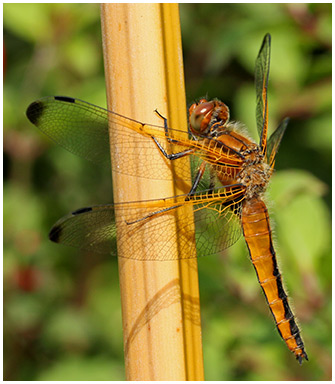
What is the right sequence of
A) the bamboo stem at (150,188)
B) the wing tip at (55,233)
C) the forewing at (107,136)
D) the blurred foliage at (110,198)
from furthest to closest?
the blurred foliage at (110,198) → the wing tip at (55,233) → the forewing at (107,136) → the bamboo stem at (150,188)

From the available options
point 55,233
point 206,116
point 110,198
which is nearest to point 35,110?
point 55,233

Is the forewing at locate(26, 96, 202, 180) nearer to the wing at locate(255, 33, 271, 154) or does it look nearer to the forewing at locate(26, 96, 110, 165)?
the forewing at locate(26, 96, 110, 165)

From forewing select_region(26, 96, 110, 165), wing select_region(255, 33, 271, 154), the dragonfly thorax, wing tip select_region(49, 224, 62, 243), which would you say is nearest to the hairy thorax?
the dragonfly thorax

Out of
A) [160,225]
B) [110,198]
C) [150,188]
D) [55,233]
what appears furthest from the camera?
[110,198]

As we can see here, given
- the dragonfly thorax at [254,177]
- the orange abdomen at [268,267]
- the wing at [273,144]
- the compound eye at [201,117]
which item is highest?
the compound eye at [201,117]

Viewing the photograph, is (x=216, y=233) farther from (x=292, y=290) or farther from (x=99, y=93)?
(x=99, y=93)

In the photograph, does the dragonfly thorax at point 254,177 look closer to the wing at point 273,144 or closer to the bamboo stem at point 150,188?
the wing at point 273,144

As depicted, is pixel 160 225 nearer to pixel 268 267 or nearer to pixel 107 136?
pixel 107 136

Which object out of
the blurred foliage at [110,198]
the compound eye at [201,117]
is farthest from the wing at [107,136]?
the blurred foliage at [110,198]
